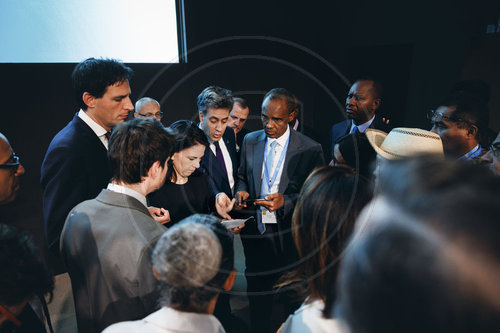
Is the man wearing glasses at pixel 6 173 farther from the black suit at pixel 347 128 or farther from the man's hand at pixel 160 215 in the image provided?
the black suit at pixel 347 128

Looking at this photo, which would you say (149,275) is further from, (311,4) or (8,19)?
(311,4)

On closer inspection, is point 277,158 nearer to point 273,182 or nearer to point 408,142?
point 273,182

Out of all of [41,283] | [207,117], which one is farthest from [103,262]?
[207,117]

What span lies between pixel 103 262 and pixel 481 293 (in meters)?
1.45

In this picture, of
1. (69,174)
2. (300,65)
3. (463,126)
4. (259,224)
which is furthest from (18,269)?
(300,65)

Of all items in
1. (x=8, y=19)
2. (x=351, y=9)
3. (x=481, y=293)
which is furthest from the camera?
(x=351, y=9)

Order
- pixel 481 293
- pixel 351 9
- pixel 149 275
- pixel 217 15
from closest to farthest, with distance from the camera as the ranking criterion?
1. pixel 481 293
2. pixel 149 275
3. pixel 217 15
4. pixel 351 9

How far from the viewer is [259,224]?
2.84 m

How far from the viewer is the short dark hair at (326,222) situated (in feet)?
3.67

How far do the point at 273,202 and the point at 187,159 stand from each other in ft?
2.85

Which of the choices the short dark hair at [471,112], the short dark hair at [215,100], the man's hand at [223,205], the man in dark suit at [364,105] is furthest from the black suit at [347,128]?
the man's hand at [223,205]

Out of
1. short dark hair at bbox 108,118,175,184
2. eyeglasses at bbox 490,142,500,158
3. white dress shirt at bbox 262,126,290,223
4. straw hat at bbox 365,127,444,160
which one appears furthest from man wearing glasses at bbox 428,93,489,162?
short dark hair at bbox 108,118,175,184

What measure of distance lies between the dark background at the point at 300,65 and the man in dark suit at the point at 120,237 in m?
2.43

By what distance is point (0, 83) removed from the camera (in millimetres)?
2938
